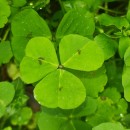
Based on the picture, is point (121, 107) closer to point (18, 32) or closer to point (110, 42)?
point (110, 42)

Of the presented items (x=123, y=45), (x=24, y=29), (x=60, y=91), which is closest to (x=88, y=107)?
(x=60, y=91)

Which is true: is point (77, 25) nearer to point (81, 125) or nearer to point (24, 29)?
point (24, 29)

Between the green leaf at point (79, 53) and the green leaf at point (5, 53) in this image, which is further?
the green leaf at point (5, 53)

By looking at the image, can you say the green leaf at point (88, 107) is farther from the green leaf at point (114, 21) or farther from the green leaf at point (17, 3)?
the green leaf at point (17, 3)

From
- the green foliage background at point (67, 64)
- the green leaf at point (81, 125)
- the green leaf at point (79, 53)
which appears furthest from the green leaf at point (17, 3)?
the green leaf at point (81, 125)

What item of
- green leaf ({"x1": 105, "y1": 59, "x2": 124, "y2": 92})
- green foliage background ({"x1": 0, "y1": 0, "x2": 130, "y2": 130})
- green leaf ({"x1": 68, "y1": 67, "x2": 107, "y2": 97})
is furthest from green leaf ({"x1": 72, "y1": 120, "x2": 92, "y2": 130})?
green leaf ({"x1": 105, "y1": 59, "x2": 124, "y2": 92})
